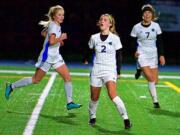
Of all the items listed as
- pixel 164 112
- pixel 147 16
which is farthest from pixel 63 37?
pixel 164 112

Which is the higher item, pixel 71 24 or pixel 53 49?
pixel 53 49

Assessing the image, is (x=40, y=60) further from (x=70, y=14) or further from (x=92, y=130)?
(x=70, y=14)

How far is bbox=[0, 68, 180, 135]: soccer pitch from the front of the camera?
7777mm

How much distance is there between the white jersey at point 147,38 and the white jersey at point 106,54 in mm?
2458

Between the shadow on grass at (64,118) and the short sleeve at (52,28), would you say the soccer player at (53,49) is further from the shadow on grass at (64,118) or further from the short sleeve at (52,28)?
the shadow on grass at (64,118)

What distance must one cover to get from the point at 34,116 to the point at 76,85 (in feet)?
19.5

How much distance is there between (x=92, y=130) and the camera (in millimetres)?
7766

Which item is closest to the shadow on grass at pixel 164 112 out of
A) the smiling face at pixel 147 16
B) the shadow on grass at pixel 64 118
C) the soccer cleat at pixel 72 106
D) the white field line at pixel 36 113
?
the soccer cleat at pixel 72 106

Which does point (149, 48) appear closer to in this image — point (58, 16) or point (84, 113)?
point (84, 113)

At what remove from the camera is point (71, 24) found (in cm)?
2798

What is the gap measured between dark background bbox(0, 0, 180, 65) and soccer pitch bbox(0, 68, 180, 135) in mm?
13327

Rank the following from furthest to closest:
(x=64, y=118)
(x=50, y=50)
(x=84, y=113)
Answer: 1. (x=84, y=113)
2. (x=50, y=50)
3. (x=64, y=118)

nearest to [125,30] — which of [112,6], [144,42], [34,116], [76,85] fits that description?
[112,6]

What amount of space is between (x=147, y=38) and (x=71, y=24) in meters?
17.8
